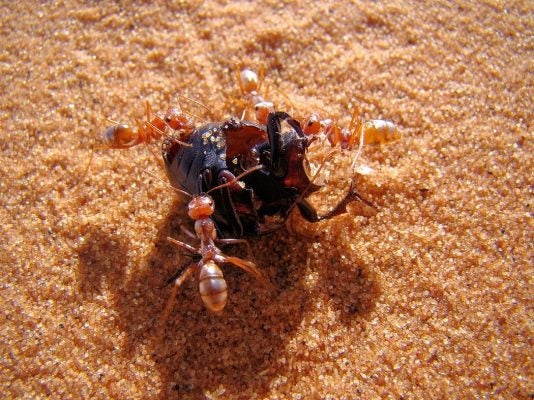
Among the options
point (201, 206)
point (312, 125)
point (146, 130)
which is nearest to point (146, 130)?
point (146, 130)

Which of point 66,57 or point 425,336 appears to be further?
point 66,57

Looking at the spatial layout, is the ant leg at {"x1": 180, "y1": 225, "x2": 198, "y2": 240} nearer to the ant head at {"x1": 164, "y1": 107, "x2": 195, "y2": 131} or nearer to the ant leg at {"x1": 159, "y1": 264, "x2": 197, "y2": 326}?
Result: the ant leg at {"x1": 159, "y1": 264, "x2": 197, "y2": 326}

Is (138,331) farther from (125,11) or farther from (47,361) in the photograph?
(125,11)

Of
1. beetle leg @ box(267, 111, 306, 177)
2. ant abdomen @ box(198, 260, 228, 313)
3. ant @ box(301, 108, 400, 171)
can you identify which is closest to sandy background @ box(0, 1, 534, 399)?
ant @ box(301, 108, 400, 171)

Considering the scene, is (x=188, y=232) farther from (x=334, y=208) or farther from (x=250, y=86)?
(x=250, y=86)

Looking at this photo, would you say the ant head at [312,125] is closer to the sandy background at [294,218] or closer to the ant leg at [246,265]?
the sandy background at [294,218]

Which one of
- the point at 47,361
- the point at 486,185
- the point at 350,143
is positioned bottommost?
the point at 47,361

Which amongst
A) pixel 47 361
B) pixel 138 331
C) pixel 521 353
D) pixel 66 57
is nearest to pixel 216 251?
pixel 138 331
